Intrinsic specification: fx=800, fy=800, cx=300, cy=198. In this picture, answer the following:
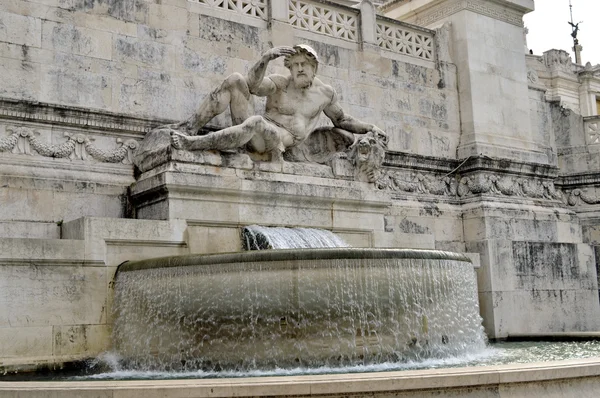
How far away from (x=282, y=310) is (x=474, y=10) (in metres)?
10.2

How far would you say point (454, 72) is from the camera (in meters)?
16.3

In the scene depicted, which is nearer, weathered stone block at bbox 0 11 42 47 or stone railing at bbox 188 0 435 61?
weathered stone block at bbox 0 11 42 47

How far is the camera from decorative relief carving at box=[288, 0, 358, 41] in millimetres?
14172

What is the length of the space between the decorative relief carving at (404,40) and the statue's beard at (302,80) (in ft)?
11.6

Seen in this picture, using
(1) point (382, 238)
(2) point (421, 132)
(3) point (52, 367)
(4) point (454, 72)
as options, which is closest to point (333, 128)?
(1) point (382, 238)

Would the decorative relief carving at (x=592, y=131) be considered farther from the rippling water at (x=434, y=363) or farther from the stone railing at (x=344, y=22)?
the rippling water at (x=434, y=363)

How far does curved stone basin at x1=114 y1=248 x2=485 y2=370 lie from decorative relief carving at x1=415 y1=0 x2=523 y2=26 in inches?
348

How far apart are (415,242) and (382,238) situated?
645mm

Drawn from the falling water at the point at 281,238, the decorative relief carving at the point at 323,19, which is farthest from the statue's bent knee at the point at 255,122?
the decorative relief carving at the point at 323,19

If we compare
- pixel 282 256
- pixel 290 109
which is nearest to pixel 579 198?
pixel 290 109

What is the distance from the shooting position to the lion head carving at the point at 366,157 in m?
12.7

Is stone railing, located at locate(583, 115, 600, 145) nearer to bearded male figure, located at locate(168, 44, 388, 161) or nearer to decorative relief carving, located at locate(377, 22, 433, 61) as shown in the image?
decorative relief carving, located at locate(377, 22, 433, 61)

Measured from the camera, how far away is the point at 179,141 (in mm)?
10828

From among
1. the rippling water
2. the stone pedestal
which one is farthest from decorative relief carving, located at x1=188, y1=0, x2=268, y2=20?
the rippling water
